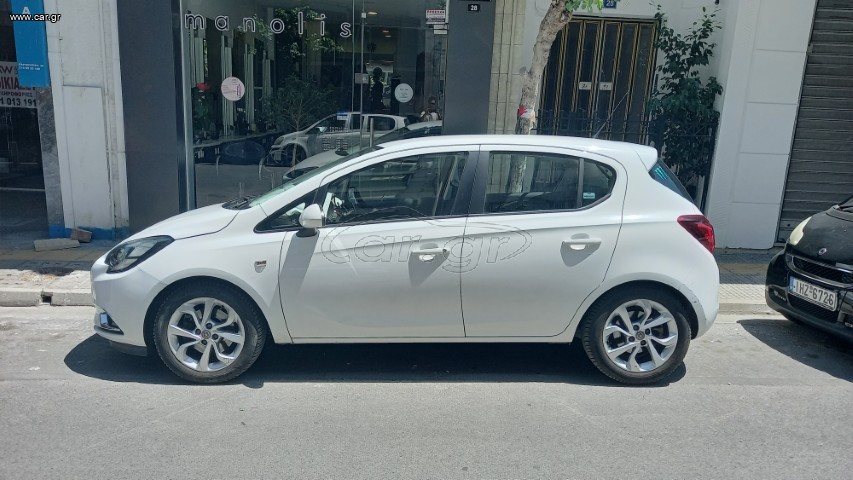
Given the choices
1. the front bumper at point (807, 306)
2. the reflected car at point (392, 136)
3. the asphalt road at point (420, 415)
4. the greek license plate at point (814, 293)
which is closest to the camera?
the asphalt road at point (420, 415)

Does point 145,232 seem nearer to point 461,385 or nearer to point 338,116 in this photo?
point 461,385

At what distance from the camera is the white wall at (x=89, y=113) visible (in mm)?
8250

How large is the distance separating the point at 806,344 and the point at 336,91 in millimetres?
6423

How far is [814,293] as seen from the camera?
18.7 feet

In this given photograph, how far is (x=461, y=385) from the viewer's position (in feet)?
16.3

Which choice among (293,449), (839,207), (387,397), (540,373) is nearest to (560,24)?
(839,207)

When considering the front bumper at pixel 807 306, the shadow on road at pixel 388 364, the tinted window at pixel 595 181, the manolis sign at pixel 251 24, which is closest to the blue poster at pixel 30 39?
the manolis sign at pixel 251 24

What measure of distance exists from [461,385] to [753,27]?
6.56 meters

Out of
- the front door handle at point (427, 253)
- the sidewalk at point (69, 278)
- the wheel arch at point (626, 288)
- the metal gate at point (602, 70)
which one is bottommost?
the sidewalk at point (69, 278)

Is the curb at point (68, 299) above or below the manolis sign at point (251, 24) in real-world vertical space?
below

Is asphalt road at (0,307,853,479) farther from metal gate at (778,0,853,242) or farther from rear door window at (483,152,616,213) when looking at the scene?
metal gate at (778,0,853,242)

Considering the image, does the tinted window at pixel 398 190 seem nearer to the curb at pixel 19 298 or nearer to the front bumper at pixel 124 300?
the front bumper at pixel 124 300

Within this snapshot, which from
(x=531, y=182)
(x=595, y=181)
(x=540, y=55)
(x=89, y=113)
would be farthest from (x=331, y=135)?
(x=595, y=181)

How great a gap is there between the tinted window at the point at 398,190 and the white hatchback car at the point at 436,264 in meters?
0.01
